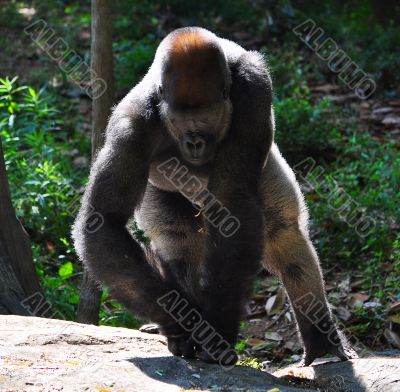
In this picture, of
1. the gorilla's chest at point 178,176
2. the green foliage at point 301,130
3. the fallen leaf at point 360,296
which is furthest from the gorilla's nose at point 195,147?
the green foliage at point 301,130

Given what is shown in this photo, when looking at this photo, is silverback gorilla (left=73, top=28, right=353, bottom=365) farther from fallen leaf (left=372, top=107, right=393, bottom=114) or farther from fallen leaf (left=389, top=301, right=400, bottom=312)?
fallen leaf (left=372, top=107, right=393, bottom=114)

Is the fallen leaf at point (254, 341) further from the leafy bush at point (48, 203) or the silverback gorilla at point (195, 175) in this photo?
the silverback gorilla at point (195, 175)

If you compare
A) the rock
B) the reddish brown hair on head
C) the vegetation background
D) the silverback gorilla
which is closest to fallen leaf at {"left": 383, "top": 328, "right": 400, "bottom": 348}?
the vegetation background

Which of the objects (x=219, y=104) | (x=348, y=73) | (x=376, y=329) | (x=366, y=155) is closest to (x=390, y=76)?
(x=348, y=73)

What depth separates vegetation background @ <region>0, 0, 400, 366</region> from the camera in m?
6.65

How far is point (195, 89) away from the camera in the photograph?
439cm

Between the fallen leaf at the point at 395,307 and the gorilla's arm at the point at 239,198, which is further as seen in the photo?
the fallen leaf at the point at 395,307

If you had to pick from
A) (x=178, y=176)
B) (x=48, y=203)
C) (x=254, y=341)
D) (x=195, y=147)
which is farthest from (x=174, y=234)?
(x=48, y=203)

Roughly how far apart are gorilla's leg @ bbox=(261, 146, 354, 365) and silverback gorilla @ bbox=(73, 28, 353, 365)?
211mm

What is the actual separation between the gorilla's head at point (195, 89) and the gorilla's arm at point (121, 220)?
263 millimetres

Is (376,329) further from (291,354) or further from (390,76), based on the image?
(390,76)

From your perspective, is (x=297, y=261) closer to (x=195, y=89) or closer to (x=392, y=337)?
(x=392, y=337)

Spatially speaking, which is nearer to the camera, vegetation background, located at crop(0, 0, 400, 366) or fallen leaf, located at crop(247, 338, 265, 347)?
fallen leaf, located at crop(247, 338, 265, 347)

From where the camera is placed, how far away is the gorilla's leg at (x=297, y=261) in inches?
206
